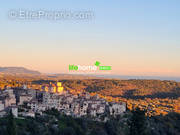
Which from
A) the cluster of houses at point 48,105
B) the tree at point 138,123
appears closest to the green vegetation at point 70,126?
the tree at point 138,123

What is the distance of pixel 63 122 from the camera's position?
238ft

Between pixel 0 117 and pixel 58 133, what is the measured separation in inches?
521

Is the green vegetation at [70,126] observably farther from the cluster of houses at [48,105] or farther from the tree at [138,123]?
the cluster of houses at [48,105]

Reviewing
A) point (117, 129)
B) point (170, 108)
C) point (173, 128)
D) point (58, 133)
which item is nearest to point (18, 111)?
point (58, 133)

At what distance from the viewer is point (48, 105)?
78.1 m

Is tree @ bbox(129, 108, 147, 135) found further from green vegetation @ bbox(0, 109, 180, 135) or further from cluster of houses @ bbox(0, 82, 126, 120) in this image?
cluster of houses @ bbox(0, 82, 126, 120)

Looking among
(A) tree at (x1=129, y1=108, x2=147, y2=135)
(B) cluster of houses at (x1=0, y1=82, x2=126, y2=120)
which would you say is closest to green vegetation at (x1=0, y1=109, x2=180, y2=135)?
(A) tree at (x1=129, y1=108, x2=147, y2=135)

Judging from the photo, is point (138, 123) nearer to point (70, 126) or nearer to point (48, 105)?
point (70, 126)

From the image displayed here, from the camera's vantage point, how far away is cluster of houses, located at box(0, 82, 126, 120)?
237 feet

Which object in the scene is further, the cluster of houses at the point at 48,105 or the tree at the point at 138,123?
the cluster of houses at the point at 48,105

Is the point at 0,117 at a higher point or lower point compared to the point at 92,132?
higher

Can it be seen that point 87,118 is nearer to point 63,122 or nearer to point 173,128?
point 63,122

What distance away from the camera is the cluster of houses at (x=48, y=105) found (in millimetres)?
72188

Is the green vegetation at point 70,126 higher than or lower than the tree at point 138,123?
lower
